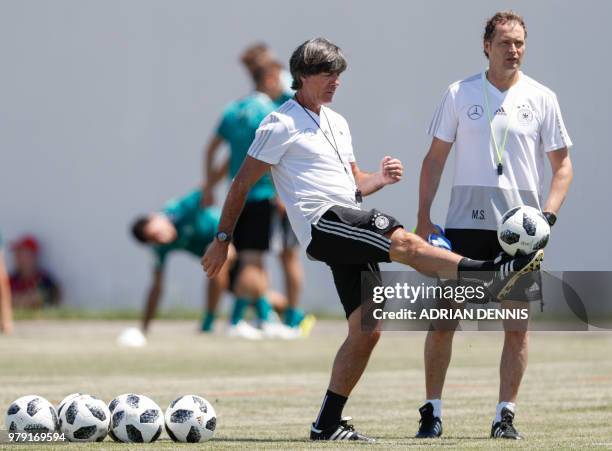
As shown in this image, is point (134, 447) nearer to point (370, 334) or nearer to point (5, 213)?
point (370, 334)

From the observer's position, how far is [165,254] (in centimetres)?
1608

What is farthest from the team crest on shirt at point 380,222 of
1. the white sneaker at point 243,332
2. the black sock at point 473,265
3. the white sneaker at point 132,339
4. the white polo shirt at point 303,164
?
the white sneaker at point 243,332

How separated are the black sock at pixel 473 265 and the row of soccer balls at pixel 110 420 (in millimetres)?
1437

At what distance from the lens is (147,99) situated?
63.4ft

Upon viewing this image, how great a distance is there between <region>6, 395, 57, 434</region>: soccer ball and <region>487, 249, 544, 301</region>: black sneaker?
2215 millimetres

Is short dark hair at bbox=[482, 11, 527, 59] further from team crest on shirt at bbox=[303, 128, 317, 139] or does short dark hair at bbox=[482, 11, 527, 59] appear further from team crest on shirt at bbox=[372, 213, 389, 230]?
team crest on shirt at bbox=[372, 213, 389, 230]

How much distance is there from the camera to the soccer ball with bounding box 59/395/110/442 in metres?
7.24

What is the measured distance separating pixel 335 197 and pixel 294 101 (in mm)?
567

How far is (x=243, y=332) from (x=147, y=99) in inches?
195

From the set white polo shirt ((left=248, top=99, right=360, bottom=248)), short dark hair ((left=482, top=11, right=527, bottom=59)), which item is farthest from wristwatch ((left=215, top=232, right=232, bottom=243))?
short dark hair ((left=482, top=11, right=527, bottom=59))

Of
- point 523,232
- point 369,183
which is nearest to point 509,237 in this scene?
point 523,232

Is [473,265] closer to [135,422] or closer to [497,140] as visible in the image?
[497,140]

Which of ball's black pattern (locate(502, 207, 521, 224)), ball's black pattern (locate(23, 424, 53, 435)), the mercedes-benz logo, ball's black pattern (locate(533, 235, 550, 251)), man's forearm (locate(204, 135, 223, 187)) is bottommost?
ball's black pattern (locate(23, 424, 53, 435))

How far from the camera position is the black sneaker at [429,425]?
773 cm
